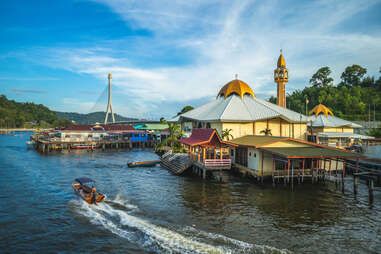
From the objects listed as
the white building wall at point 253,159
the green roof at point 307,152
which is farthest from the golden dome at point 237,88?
the green roof at point 307,152

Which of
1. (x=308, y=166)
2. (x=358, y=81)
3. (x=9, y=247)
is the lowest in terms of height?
(x=9, y=247)

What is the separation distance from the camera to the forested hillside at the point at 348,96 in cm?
8288

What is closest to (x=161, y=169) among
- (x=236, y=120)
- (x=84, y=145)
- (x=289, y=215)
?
(x=236, y=120)

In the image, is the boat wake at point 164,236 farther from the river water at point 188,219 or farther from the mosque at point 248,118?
the mosque at point 248,118

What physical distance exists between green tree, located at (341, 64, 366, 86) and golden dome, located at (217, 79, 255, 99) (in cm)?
8124

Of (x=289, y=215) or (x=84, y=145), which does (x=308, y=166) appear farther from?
(x=84, y=145)

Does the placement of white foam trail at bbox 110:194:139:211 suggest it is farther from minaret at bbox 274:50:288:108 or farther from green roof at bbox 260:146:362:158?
minaret at bbox 274:50:288:108

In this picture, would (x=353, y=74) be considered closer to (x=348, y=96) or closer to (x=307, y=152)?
(x=348, y=96)

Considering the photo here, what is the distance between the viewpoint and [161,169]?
37.8 m

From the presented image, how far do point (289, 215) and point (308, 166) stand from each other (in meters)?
13.8

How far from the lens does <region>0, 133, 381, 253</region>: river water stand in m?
14.4

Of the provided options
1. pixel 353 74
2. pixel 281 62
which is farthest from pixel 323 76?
pixel 281 62

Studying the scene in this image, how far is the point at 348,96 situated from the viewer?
283 feet

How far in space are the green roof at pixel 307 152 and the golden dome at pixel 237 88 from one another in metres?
24.4
